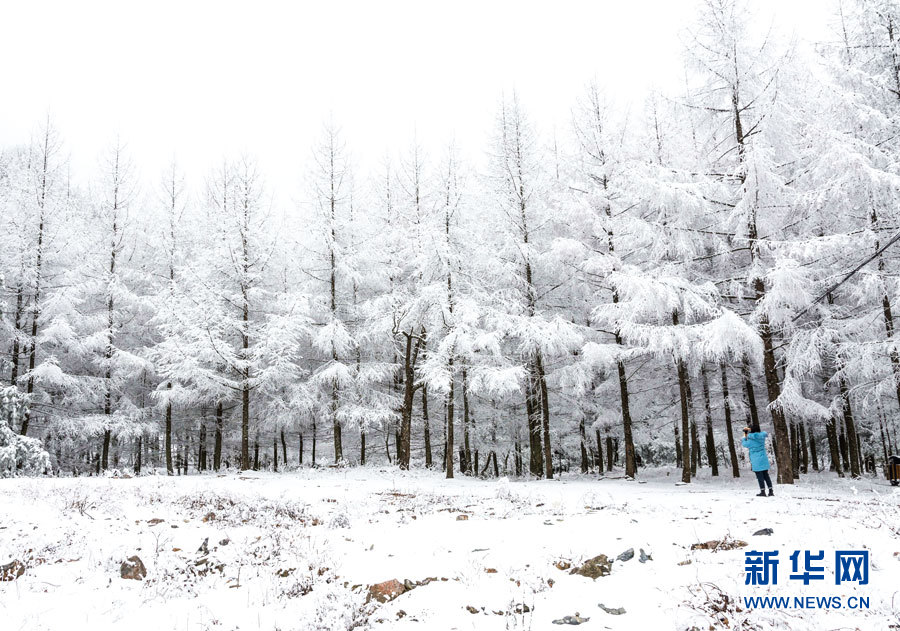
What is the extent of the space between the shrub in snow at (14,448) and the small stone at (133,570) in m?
14.0

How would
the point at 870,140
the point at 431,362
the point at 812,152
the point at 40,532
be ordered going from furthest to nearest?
1. the point at 431,362
2. the point at 870,140
3. the point at 812,152
4. the point at 40,532

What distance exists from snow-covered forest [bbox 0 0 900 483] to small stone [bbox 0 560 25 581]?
1181 cm

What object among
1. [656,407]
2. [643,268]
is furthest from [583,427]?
[643,268]

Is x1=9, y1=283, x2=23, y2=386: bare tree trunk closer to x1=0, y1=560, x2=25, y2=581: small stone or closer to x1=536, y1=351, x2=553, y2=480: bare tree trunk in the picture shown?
x1=0, y1=560, x2=25, y2=581: small stone

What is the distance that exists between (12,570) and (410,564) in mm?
4685

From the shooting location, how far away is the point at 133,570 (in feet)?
19.4

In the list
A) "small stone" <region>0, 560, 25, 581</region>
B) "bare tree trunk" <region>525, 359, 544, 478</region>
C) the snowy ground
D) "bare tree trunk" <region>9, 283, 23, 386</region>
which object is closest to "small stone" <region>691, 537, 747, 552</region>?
the snowy ground

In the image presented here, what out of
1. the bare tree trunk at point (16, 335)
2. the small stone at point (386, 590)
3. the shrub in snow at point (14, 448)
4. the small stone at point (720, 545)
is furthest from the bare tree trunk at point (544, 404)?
the bare tree trunk at point (16, 335)

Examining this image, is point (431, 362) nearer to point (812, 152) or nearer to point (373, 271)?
point (373, 271)

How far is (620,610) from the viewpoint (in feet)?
15.2

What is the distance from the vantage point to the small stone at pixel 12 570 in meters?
5.70

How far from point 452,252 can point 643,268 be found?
7255mm

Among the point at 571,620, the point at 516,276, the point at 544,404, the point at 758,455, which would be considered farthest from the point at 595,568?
the point at 516,276

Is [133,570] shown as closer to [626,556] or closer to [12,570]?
[12,570]
